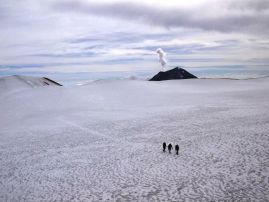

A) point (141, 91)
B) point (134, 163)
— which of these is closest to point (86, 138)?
point (134, 163)

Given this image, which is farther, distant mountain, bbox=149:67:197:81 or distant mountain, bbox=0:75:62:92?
distant mountain, bbox=149:67:197:81

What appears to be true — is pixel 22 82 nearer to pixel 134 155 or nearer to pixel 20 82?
pixel 20 82

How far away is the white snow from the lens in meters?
13.3

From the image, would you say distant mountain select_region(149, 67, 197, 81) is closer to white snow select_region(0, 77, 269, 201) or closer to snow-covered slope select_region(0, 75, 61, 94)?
snow-covered slope select_region(0, 75, 61, 94)

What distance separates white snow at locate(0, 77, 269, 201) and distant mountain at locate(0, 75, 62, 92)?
1245 inches

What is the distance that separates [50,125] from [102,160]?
13.8 metres

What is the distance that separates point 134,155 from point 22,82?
62.2 m

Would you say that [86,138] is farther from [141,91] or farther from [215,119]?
[141,91]

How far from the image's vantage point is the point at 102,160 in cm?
1800

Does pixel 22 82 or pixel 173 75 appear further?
pixel 173 75

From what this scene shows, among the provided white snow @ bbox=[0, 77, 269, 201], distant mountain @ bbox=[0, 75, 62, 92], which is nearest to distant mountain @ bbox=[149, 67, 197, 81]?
distant mountain @ bbox=[0, 75, 62, 92]

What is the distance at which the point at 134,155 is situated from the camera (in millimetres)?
18594

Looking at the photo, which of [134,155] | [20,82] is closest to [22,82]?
[20,82]

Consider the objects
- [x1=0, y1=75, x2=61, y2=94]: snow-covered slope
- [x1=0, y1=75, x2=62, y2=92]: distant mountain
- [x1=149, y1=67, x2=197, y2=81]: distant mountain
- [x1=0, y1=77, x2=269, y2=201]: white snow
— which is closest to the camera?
[x1=0, y1=77, x2=269, y2=201]: white snow
